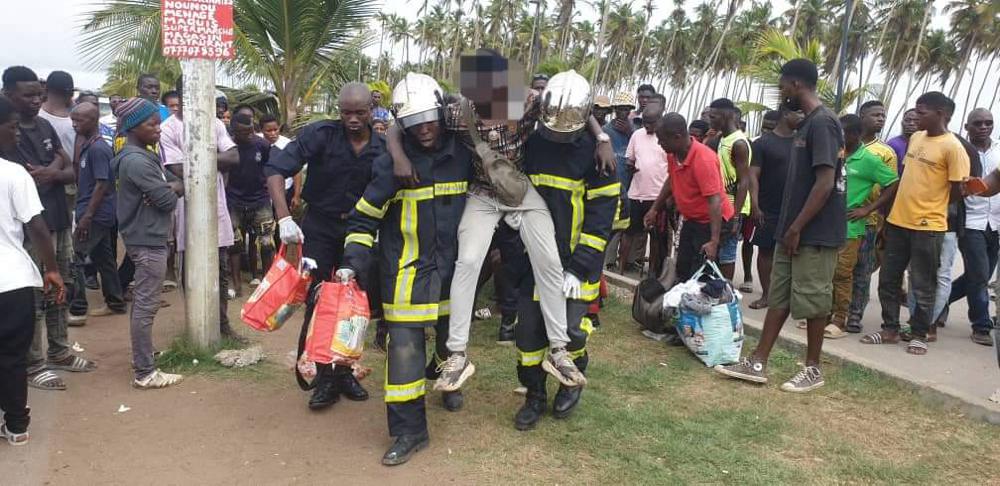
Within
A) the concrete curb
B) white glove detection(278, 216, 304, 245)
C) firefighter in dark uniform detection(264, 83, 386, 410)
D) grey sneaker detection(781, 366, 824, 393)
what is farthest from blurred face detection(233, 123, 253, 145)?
grey sneaker detection(781, 366, 824, 393)

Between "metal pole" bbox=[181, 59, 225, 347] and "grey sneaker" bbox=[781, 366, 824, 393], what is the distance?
13.5 ft

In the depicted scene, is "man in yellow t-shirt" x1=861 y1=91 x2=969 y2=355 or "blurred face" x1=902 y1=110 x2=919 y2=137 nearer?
"man in yellow t-shirt" x1=861 y1=91 x2=969 y2=355

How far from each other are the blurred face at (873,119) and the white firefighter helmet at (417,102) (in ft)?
15.0

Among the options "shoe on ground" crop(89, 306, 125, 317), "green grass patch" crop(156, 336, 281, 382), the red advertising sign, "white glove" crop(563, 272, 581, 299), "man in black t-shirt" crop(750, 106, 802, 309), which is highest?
the red advertising sign

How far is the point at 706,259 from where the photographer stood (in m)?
5.59

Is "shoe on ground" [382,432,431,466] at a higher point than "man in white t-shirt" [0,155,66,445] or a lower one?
lower

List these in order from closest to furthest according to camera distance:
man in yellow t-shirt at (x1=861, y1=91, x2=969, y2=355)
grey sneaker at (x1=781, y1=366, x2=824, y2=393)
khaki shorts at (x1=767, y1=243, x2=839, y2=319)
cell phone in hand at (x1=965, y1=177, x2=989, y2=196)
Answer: cell phone in hand at (x1=965, y1=177, x2=989, y2=196) → khaki shorts at (x1=767, y1=243, x2=839, y2=319) → grey sneaker at (x1=781, y1=366, x2=824, y2=393) → man in yellow t-shirt at (x1=861, y1=91, x2=969, y2=355)

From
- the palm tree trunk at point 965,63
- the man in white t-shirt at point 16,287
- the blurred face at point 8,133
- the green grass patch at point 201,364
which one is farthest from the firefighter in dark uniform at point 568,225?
the palm tree trunk at point 965,63

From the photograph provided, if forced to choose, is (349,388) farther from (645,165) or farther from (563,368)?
(645,165)

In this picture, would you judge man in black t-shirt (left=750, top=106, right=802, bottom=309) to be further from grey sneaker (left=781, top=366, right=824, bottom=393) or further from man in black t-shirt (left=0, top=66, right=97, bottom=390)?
man in black t-shirt (left=0, top=66, right=97, bottom=390)

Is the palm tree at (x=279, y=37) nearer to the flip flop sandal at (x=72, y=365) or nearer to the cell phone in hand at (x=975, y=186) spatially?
the flip flop sandal at (x=72, y=365)

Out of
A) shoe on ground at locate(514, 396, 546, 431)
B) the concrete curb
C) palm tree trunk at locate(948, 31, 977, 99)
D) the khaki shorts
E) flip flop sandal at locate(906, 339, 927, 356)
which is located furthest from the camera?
palm tree trunk at locate(948, 31, 977, 99)

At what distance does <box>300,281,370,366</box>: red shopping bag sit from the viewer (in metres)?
3.60

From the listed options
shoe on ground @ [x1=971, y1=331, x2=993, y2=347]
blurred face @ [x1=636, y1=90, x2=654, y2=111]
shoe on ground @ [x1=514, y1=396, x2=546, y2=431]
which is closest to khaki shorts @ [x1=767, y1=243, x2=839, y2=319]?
shoe on ground @ [x1=514, y1=396, x2=546, y2=431]
